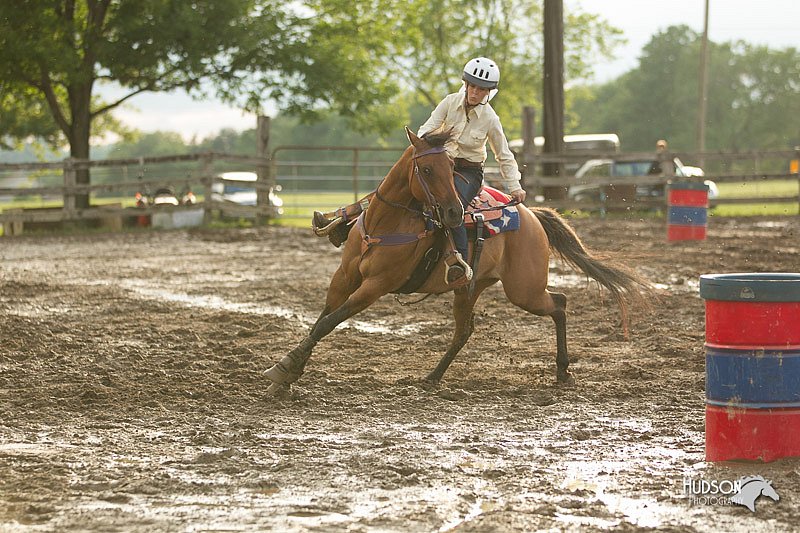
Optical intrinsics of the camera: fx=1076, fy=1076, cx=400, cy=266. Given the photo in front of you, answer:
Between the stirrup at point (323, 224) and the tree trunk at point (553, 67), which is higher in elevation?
the tree trunk at point (553, 67)

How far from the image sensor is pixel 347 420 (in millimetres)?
6281

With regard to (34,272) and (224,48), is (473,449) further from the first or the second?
(224,48)

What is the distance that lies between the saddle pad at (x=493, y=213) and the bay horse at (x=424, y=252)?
0.30ft

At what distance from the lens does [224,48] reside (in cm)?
2489

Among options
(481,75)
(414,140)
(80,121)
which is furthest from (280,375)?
(80,121)

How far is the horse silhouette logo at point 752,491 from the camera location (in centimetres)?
453

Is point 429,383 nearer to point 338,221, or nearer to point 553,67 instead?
point 338,221

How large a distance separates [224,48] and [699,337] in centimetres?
1796

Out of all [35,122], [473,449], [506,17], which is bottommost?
[473,449]

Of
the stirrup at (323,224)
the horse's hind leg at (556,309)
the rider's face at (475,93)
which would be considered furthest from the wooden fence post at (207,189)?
the rider's face at (475,93)

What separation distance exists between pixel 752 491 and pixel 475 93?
335 cm

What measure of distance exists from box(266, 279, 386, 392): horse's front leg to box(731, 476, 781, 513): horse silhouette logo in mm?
2775

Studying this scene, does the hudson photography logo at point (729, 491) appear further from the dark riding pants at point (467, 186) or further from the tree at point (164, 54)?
the tree at point (164, 54)

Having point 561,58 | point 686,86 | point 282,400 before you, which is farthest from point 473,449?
point 686,86
